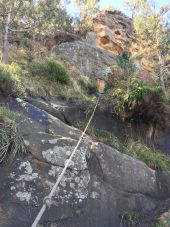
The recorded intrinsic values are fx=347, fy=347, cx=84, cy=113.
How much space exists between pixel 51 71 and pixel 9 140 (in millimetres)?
6814

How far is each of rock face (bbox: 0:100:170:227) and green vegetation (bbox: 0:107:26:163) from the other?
0.18 m

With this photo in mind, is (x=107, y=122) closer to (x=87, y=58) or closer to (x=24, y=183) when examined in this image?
(x=24, y=183)

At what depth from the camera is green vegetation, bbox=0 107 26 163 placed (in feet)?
20.8

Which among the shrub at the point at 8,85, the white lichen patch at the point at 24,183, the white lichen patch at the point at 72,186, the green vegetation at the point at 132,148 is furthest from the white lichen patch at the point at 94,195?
the shrub at the point at 8,85

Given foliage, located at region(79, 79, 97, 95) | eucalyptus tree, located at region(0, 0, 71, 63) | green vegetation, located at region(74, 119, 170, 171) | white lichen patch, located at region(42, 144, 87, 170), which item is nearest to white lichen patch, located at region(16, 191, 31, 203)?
white lichen patch, located at region(42, 144, 87, 170)

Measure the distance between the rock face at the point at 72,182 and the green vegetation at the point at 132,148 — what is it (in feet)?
1.63

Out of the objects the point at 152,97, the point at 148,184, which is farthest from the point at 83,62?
the point at 148,184

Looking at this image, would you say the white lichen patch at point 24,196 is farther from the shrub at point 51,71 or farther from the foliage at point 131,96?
the shrub at point 51,71

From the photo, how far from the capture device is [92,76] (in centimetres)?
1645

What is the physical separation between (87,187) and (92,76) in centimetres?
1038

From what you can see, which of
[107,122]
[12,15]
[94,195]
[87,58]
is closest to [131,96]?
[107,122]

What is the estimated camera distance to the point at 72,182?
6.49m

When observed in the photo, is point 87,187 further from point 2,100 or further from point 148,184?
point 2,100

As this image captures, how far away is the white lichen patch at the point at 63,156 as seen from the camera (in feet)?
21.9
